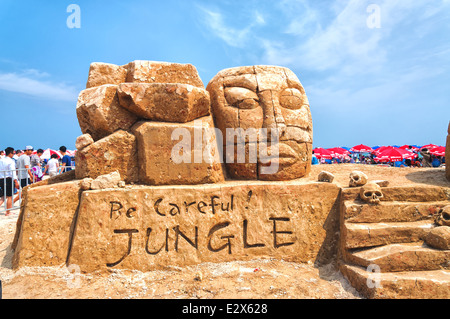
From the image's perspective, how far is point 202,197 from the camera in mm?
3260

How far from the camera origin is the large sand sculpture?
2.99m

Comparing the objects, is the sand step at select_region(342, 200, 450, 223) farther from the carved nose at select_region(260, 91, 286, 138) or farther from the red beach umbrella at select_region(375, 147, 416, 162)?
the red beach umbrella at select_region(375, 147, 416, 162)

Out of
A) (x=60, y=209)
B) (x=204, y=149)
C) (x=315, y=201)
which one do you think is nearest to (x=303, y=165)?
(x=315, y=201)

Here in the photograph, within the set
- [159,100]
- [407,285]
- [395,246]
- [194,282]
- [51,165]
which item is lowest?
[194,282]

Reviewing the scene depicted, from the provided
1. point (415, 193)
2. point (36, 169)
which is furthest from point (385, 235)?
point (36, 169)

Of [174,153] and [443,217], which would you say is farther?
[174,153]

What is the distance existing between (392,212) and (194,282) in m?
2.28

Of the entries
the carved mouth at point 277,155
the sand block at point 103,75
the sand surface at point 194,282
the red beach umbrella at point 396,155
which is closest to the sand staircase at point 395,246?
the sand surface at point 194,282

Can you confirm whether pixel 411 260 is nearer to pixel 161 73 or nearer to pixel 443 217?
pixel 443 217

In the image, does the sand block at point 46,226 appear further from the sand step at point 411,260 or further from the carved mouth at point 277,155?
the sand step at point 411,260

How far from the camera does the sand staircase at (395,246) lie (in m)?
2.47

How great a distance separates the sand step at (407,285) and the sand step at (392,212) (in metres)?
0.62

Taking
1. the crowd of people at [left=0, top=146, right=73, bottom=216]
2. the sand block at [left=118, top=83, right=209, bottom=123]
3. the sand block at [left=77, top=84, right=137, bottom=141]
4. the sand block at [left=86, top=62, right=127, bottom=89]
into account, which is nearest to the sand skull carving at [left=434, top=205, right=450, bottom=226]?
the sand block at [left=118, top=83, right=209, bottom=123]

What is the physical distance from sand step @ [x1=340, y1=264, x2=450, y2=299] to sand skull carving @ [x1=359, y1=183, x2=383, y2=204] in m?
0.80
